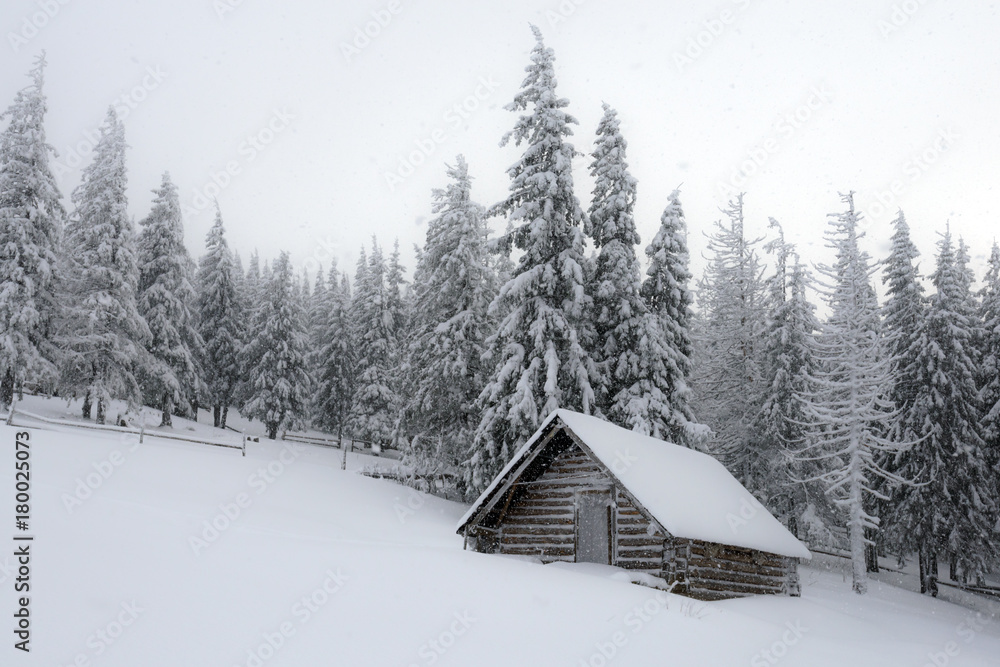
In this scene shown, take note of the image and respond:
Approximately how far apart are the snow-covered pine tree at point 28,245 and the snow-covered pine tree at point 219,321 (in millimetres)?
17108

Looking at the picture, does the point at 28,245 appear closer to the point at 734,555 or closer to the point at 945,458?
the point at 734,555

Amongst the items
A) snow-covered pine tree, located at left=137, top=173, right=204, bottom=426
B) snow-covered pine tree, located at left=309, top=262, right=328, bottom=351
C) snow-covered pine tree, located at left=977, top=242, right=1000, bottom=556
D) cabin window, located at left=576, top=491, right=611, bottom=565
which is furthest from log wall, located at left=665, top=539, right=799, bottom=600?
Result: snow-covered pine tree, located at left=309, top=262, right=328, bottom=351

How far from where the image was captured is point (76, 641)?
8820mm

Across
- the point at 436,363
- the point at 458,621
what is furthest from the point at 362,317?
the point at 458,621

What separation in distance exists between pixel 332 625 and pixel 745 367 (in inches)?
1252

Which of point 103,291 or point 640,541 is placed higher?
point 103,291

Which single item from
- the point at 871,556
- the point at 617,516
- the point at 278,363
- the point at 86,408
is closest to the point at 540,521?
the point at 617,516

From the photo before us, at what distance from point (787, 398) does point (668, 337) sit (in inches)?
380

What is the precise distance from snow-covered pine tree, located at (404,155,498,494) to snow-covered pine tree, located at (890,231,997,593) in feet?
69.3

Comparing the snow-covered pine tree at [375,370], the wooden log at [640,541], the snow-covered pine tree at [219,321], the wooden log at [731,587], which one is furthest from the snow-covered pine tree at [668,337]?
the snow-covered pine tree at [219,321]

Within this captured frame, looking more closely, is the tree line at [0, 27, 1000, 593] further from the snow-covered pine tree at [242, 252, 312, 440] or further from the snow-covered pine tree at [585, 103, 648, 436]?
the snow-covered pine tree at [242, 252, 312, 440]

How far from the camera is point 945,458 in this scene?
33344mm

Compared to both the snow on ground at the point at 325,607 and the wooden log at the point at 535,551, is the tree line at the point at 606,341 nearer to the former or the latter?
the wooden log at the point at 535,551

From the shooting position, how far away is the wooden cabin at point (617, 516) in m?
17.8
